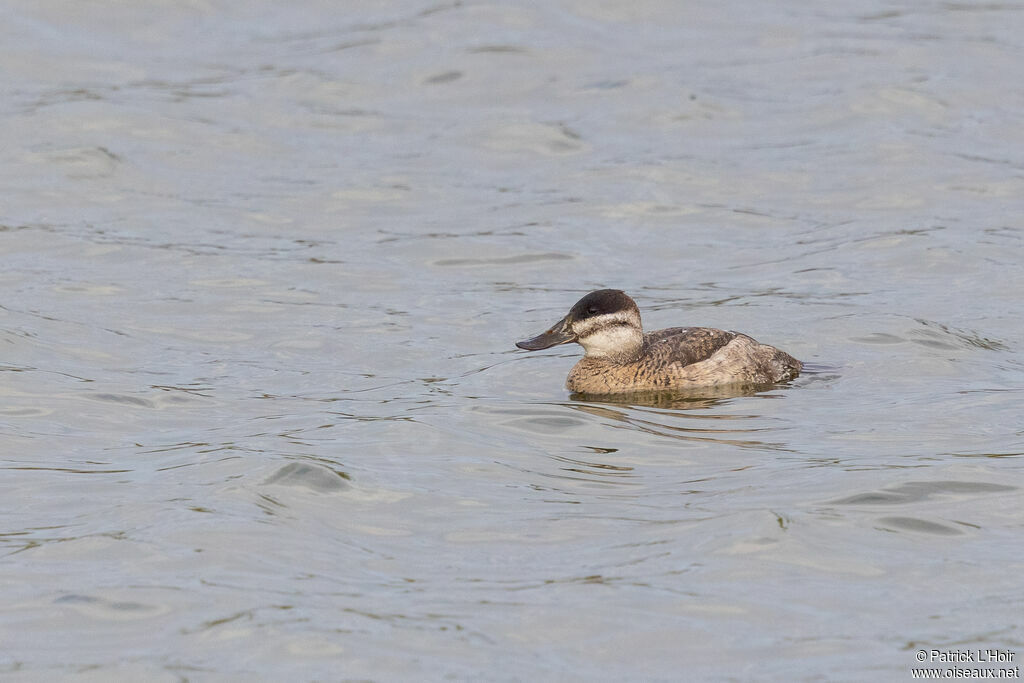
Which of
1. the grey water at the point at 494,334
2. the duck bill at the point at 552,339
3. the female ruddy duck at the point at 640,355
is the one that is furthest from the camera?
the duck bill at the point at 552,339

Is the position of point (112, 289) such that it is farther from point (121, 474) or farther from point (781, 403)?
point (781, 403)

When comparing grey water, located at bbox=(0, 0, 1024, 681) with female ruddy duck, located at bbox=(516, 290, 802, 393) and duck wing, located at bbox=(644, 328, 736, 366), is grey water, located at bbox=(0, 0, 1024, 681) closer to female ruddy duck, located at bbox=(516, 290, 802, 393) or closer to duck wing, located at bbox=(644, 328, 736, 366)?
female ruddy duck, located at bbox=(516, 290, 802, 393)

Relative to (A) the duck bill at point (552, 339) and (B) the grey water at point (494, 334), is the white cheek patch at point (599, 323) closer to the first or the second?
(A) the duck bill at point (552, 339)

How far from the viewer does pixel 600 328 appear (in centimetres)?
1185

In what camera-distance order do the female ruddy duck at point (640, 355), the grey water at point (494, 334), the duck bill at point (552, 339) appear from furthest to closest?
the duck bill at point (552, 339) → the female ruddy duck at point (640, 355) → the grey water at point (494, 334)

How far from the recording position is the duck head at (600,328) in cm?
1184

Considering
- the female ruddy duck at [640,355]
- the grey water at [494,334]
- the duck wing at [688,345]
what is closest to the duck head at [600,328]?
the female ruddy duck at [640,355]

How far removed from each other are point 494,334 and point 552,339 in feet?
A: 5.44

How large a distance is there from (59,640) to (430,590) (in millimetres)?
1669

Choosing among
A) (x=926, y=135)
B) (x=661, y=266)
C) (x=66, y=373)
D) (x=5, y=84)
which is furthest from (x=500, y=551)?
(x=5, y=84)

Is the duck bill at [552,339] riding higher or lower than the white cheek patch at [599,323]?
lower

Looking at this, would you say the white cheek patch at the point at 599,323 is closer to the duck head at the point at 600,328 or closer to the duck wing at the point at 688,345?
the duck head at the point at 600,328

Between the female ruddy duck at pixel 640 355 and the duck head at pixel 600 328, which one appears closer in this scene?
the female ruddy duck at pixel 640 355

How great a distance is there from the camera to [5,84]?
21312 millimetres
